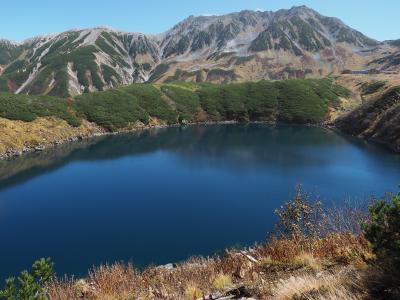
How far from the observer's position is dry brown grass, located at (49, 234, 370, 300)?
1341 cm

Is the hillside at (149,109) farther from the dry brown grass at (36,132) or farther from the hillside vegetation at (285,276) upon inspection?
the hillside vegetation at (285,276)

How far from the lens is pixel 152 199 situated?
229 ft

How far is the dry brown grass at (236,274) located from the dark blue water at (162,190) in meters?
7.74

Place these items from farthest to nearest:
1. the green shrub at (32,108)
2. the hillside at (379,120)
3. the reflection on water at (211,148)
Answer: the green shrub at (32,108) < the hillside at (379,120) < the reflection on water at (211,148)

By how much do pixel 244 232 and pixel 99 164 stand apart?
6104 centimetres

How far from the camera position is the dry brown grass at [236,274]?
13.4 metres

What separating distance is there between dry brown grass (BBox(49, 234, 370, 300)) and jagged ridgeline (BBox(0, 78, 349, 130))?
137 meters

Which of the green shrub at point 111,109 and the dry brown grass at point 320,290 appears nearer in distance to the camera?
the dry brown grass at point 320,290

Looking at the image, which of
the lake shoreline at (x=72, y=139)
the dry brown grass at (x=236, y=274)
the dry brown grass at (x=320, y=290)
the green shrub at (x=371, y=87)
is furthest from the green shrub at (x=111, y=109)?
the dry brown grass at (x=320, y=290)

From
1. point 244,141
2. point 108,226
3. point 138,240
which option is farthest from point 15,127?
point 138,240

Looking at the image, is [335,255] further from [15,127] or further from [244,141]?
[15,127]

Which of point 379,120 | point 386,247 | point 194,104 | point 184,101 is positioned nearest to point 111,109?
point 184,101

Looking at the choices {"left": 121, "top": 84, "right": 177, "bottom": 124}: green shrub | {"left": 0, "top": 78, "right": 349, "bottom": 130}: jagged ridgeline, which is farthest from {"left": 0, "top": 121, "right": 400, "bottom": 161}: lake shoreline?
{"left": 121, "top": 84, "right": 177, "bottom": 124}: green shrub

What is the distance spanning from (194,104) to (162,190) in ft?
379
